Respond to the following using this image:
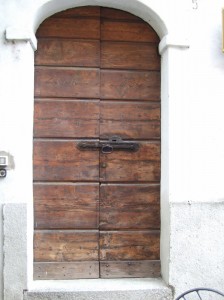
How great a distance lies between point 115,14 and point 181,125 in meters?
1.17

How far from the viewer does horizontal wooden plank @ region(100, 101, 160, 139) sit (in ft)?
12.2

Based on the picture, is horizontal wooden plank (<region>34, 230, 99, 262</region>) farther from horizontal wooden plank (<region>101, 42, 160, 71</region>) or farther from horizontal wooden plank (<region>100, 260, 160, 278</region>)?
horizontal wooden plank (<region>101, 42, 160, 71</region>)

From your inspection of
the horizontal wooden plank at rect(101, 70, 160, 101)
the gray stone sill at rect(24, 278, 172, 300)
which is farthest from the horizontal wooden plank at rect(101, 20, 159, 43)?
the gray stone sill at rect(24, 278, 172, 300)

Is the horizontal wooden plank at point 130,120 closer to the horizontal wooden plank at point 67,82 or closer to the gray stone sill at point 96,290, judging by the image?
the horizontal wooden plank at point 67,82

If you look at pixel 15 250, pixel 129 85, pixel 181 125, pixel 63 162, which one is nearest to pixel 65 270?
pixel 15 250

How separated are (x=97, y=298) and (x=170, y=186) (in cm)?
109

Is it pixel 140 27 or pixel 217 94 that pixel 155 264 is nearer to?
pixel 217 94

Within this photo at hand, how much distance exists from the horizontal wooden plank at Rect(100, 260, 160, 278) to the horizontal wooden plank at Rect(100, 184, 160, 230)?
305 millimetres

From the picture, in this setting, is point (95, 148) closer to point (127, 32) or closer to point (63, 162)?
point (63, 162)

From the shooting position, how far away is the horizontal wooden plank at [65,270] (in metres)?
3.59

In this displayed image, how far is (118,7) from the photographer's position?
12.2 feet

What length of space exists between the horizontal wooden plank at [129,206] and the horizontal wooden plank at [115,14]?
1486 mm

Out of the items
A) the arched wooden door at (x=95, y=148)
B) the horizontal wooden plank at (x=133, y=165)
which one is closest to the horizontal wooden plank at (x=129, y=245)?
the arched wooden door at (x=95, y=148)

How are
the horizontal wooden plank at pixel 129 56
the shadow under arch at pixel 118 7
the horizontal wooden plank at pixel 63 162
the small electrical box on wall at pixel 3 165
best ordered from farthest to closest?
the horizontal wooden plank at pixel 129 56, the horizontal wooden plank at pixel 63 162, the shadow under arch at pixel 118 7, the small electrical box on wall at pixel 3 165
